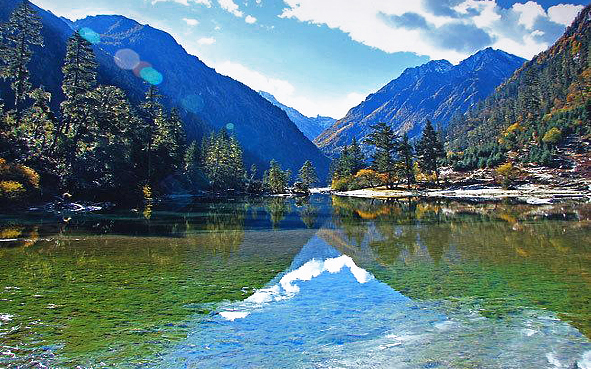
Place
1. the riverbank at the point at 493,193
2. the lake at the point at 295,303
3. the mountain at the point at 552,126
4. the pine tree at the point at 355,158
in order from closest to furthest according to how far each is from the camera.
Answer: the lake at the point at 295,303 → the riverbank at the point at 493,193 → the mountain at the point at 552,126 → the pine tree at the point at 355,158

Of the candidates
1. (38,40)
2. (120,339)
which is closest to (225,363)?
(120,339)

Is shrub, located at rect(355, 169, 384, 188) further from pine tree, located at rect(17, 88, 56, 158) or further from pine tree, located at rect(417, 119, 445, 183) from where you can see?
pine tree, located at rect(17, 88, 56, 158)

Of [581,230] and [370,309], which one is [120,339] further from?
[581,230]

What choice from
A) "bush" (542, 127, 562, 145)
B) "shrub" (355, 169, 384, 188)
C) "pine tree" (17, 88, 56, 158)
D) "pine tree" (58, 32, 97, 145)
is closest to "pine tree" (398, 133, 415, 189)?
→ "shrub" (355, 169, 384, 188)

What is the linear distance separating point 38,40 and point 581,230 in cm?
6700

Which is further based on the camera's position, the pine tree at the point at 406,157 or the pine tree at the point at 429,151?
the pine tree at the point at 429,151

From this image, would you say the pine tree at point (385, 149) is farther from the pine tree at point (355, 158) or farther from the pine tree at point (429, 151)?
the pine tree at point (355, 158)

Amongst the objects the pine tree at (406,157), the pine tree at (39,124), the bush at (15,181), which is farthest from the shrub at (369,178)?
the bush at (15,181)

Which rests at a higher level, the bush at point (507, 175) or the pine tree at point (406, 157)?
the pine tree at point (406, 157)

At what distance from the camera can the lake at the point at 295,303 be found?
8.74m

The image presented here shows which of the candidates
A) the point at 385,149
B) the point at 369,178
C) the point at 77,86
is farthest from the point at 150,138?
the point at 369,178

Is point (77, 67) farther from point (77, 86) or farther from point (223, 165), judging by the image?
point (223, 165)

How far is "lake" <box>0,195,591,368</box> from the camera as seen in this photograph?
874 centimetres

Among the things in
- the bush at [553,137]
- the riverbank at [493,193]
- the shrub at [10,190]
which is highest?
the bush at [553,137]
